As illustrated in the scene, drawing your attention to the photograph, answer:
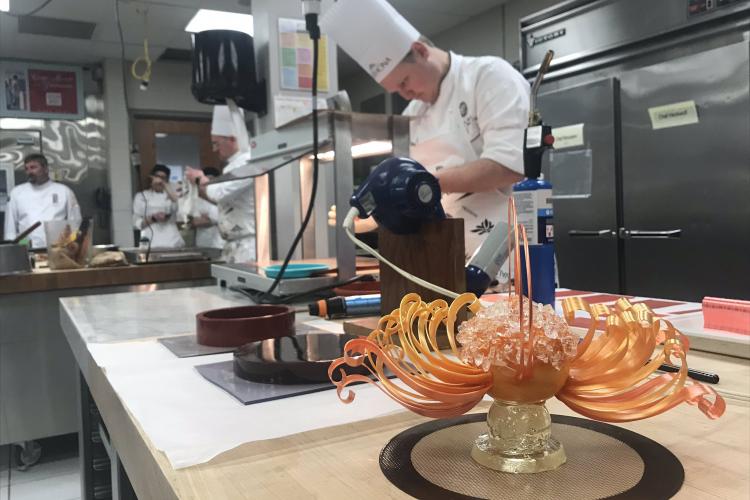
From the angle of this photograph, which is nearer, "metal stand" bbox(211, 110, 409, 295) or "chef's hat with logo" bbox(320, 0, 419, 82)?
"metal stand" bbox(211, 110, 409, 295)

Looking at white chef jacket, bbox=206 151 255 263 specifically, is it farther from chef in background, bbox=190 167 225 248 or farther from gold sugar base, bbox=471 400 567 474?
gold sugar base, bbox=471 400 567 474

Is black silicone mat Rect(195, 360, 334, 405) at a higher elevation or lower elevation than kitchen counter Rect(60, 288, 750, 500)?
higher

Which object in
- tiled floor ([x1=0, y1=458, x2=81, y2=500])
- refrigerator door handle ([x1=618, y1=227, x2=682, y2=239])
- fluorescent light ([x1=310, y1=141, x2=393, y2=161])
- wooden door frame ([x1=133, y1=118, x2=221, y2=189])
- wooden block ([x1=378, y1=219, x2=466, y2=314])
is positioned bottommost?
tiled floor ([x1=0, y1=458, x2=81, y2=500])

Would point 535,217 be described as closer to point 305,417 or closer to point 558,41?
point 305,417

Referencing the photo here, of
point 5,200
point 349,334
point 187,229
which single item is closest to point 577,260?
point 349,334

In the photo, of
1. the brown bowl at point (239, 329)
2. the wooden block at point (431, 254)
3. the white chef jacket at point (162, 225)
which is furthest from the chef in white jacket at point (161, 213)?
the wooden block at point (431, 254)

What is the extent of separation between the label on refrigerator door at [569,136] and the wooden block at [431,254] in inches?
94.3

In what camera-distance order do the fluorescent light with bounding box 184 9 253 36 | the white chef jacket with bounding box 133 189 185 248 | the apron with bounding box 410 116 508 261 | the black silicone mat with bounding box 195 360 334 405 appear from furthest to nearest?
the white chef jacket with bounding box 133 189 185 248, the fluorescent light with bounding box 184 9 253 36, the apron with bounding box 410 116 508 261, the black silicone mat with bounding box 195 360 334 405

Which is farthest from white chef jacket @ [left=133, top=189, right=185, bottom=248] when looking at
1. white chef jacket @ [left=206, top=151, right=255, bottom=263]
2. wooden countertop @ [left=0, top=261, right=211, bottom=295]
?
wooden countertop @ [left=0, top=261, right=211, bottom=295]

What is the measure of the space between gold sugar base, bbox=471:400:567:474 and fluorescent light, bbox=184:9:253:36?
4355 millimetres

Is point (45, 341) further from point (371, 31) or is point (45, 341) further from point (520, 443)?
point (520, 443)

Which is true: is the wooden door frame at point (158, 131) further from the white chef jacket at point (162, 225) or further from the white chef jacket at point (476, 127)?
the white chef jacket at point (476, 127)

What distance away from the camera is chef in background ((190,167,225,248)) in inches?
202

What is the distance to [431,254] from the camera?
2.85 ft
